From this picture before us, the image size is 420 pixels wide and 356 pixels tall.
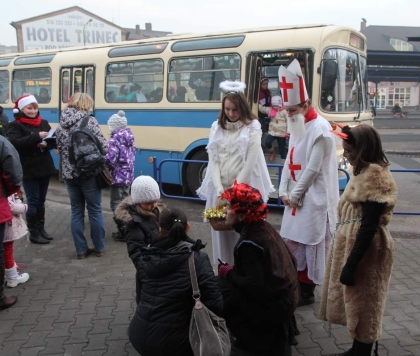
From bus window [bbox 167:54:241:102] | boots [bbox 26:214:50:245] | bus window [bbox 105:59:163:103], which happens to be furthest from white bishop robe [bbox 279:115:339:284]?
bus window [bbox 105:59:163:103]

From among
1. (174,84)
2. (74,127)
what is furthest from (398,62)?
(74,127)

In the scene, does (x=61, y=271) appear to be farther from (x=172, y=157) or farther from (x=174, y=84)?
(x=174, y=84)

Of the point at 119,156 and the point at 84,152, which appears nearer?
the point at 84,152

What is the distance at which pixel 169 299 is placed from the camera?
288cm

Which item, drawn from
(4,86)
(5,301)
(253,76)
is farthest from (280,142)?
(4,86)

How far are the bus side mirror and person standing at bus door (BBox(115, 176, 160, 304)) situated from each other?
187 inches

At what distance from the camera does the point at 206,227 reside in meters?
7.07

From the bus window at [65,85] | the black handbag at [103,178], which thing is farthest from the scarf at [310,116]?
the bus window at [65,85]

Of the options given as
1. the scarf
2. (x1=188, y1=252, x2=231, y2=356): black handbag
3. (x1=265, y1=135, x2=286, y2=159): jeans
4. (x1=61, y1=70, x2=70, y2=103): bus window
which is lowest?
(x1=188, y1=252, x2=231, y2=356): black handbag

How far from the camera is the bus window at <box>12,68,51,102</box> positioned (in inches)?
441

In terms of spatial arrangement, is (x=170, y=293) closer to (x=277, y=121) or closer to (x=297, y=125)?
(x=297, y=125)

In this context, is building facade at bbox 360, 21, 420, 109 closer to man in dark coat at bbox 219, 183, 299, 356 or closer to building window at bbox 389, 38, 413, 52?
building window at bbox 389, 38, 413, 52

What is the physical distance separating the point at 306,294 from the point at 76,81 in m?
8.10

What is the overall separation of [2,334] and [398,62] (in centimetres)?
2418
